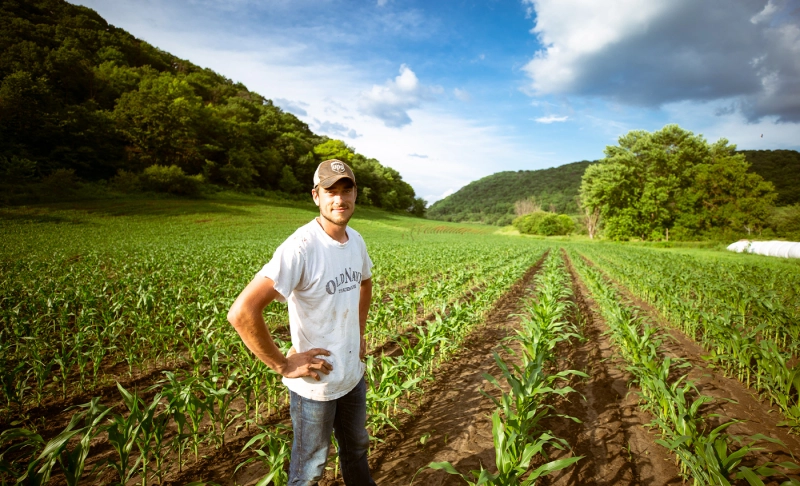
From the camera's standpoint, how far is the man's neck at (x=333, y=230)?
1.90 m

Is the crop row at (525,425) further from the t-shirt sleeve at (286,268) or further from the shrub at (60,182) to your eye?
the shrub at (60,182)

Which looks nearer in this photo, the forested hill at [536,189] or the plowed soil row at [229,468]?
the plowed soil row at [229,468]

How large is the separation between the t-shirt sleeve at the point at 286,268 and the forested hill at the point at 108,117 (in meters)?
38.9

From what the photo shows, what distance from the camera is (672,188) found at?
42656 millimetres

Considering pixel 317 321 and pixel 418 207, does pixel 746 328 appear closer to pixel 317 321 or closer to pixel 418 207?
pixel 317 321

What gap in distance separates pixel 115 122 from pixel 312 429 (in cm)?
5101

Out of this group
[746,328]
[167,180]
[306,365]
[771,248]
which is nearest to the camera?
[306,365]

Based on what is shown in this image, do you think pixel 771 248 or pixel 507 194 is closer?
pixel 771 248

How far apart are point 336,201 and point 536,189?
145 meters

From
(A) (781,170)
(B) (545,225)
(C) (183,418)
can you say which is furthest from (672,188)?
(C) (183,418)

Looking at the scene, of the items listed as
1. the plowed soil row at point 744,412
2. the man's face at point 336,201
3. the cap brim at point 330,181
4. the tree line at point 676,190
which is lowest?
the plowed soil row at point 744,412

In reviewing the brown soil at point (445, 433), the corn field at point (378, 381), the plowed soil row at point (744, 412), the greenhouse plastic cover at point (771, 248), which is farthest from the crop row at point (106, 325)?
the greenhouse plastic cover at point (771, 248)

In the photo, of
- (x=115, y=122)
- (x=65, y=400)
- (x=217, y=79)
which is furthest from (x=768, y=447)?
(x=217, y=79)

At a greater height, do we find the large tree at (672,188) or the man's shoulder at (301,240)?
the large tree at (672,188)
